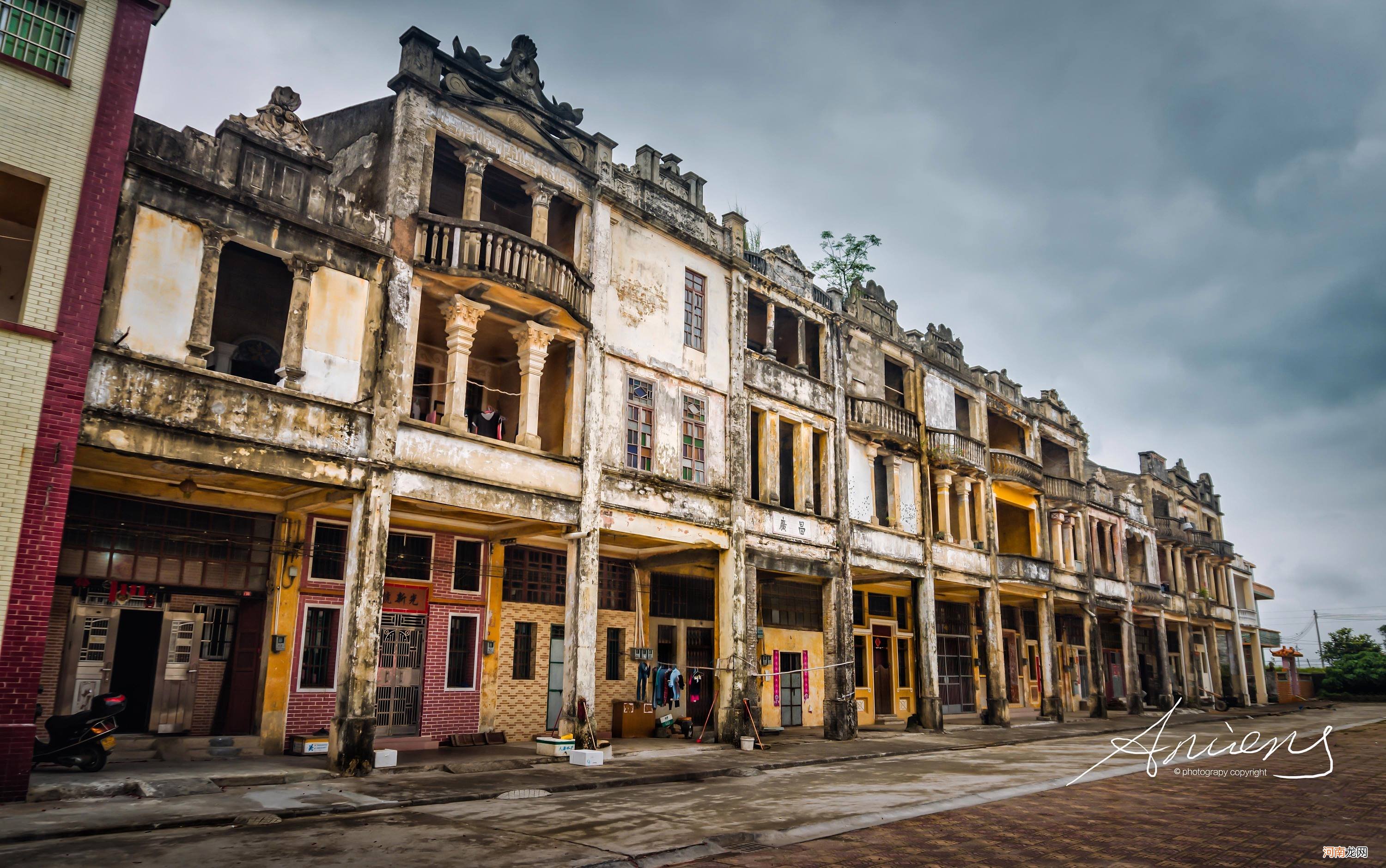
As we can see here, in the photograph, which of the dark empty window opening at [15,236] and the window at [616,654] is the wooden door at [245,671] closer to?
the dark empty window opening at [15,236]

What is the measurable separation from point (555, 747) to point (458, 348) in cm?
Answer: 751

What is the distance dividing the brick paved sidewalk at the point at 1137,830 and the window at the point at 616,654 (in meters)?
10.5

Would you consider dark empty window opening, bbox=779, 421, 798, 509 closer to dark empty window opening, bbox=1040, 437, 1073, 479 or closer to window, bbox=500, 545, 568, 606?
window, bbox=500, 545, 568, 606

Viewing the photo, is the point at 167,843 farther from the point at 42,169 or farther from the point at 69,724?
the point at 42,169

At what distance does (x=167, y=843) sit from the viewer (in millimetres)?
8398

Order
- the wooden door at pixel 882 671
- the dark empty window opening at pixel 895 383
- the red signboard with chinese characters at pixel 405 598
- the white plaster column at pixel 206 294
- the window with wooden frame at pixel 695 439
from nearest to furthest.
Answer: the white plaster column at pixel 206 294 < the red signboard with chinese characters at pixel 405 598 < the window with wooden frame at pixel 695 439 < the dark empty window opening at pixel 895 383 < the wooden door at pixel 882 671

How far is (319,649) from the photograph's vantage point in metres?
16.4

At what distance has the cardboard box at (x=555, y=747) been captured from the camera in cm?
1583

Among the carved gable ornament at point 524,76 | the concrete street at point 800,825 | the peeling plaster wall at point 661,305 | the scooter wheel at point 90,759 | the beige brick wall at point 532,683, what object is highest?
the carved gable ornament at point 524,76

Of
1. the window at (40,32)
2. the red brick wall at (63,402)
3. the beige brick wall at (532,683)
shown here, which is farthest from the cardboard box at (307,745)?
the window at (40,32)

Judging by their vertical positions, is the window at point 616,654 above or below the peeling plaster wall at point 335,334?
below

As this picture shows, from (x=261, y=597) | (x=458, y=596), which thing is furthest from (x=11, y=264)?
(x=458, y=596)

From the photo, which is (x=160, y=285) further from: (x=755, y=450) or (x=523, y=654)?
(x=755, y=450)

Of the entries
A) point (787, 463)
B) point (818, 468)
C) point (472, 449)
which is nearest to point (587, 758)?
point (472, 449)
